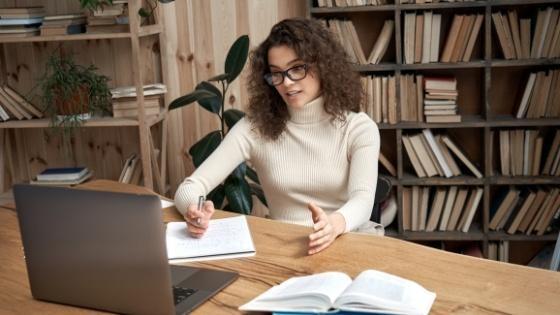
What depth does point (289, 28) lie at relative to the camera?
234cm

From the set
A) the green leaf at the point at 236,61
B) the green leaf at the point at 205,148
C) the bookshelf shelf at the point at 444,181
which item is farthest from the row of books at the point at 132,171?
the bookshelf shelf at the point at 444,181

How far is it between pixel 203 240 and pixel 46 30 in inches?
75.3

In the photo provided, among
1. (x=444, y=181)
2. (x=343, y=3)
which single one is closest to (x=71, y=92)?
(x=343, y=3)

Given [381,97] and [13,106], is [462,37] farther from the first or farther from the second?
[13,106]

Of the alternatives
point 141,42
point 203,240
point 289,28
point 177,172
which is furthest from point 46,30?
point 203,240

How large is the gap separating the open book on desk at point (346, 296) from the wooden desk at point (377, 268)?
2.4 inches

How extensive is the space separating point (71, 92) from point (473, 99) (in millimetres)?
1944

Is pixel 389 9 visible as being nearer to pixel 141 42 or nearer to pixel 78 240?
pixel 141 42

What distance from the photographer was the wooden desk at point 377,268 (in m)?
1.46

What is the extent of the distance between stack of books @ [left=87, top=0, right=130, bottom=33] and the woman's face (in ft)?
4.31

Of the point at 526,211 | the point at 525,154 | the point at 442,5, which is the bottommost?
the point at 526,211

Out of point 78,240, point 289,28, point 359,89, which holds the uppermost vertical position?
point 289,28

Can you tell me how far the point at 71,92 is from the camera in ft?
11.4

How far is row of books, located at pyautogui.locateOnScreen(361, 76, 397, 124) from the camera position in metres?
3.38
